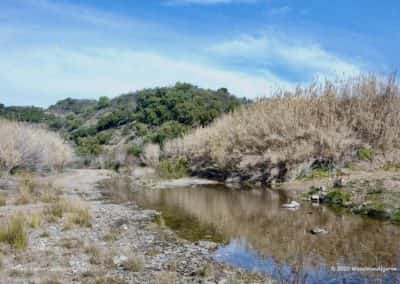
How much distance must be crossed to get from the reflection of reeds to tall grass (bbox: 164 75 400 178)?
10177mm

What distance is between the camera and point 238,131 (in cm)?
4459

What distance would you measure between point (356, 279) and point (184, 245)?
22.6ft

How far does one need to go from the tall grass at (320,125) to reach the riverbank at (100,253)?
19898mm

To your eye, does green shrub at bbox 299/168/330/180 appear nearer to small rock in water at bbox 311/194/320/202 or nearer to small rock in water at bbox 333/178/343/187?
small rock in water at bbox 333/178/343/187

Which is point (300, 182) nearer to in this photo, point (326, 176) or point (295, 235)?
point (326, 176)

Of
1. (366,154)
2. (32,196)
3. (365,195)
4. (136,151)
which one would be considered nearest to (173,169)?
(136,151)

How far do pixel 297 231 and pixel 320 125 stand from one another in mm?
21107

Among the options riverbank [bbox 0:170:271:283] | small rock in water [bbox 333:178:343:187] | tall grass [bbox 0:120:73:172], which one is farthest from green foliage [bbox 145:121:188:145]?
riverbank [bbox 0:170:271:283]

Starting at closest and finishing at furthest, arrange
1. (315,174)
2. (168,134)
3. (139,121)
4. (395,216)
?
(395,216), (315,174), (168,134), (139,121)

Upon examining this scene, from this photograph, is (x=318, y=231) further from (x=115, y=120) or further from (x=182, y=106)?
(x=115, y=120)

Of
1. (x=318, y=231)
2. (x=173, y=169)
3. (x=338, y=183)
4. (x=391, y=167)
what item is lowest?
(x=173, y=169)

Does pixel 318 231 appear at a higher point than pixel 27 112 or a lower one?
lower

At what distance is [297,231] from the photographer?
56.4 ft

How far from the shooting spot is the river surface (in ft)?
37.2
